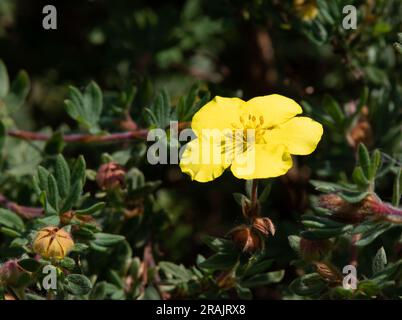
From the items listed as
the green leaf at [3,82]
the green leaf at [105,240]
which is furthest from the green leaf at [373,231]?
the green leaf at [3,82]

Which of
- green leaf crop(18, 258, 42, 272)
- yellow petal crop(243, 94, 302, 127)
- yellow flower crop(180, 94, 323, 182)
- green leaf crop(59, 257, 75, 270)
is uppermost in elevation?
yellow petal crop(243, 94, 302, 127)

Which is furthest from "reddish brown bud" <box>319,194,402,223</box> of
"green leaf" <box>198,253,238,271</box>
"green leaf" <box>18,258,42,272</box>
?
"green leaf" <box>18,258,42,272</box>

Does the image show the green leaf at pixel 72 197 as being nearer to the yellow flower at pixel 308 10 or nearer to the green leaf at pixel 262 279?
the green leaf at pixel 262 279

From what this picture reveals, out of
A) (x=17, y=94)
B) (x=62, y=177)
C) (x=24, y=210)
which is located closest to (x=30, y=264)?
(x=62, y=177)

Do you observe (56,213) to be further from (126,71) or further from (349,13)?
(126,71)

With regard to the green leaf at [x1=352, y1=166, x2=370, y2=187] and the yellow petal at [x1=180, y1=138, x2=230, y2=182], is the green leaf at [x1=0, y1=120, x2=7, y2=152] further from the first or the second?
the green leaf at [x1=352, y1=166, x2=370, y2=187]
